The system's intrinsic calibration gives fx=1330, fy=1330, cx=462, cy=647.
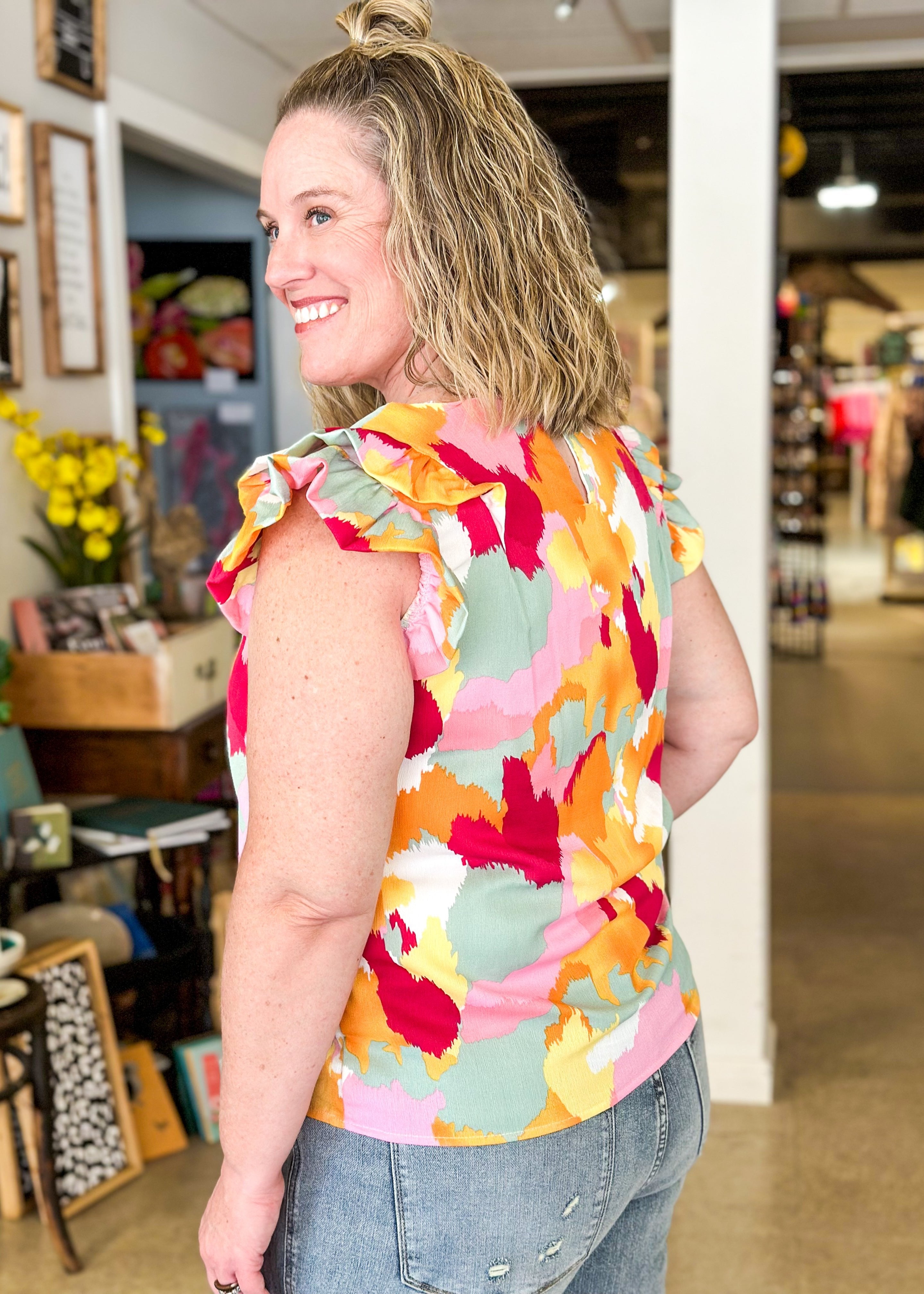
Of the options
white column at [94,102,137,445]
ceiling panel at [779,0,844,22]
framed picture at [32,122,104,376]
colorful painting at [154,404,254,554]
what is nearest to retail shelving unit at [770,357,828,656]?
colorful painting at [154,404,254,554]

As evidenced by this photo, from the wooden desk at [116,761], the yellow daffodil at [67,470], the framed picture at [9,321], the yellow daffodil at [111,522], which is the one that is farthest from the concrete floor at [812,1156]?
the framed picture at [9,321]

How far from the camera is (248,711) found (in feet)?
3.12

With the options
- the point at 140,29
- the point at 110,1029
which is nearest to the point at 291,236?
the point at 110,1029

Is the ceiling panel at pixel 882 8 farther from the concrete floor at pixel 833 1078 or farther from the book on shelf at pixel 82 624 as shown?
the concrete floor at pixel 833 1078

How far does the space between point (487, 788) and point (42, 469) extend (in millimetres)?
2219

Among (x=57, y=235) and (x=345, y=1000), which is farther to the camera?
(x=57, y=235)

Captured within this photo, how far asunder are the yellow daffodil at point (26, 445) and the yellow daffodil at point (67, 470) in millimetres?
59

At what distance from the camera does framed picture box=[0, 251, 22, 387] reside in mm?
2861

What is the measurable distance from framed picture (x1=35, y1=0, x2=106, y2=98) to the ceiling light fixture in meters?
5.22

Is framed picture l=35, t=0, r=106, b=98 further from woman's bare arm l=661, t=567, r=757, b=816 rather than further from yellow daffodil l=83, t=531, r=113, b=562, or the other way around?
woman's bare arm l=661, t=567, r=757, b=816

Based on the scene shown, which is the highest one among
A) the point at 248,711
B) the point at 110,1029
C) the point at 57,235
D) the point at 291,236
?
the point at 57,235

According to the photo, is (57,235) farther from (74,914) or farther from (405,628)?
(405,628)

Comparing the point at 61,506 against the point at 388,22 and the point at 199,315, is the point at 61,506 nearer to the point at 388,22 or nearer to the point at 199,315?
the point at 199,315

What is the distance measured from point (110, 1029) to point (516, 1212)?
6.48 ft
